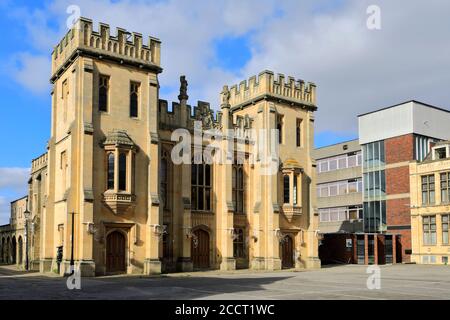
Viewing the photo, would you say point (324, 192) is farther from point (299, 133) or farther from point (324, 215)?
point (299, 133)

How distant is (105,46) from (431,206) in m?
34.7

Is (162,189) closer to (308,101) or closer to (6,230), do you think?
(308,101)

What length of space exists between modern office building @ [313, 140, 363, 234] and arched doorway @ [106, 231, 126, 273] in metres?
41.5

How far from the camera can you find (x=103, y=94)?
3341cm

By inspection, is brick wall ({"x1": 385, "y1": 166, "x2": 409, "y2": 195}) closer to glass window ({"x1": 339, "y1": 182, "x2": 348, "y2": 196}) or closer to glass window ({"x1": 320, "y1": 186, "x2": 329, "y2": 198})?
glass window ({"x1": 339, "y1": 182, "x2": 348, "y2": 196})

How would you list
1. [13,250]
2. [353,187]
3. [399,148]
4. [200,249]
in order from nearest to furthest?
[200,249]
[399,148]
[13,250]
[353,187]

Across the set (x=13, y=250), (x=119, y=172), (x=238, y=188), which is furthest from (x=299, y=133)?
(x=13, y=250)

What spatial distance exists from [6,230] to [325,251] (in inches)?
1438

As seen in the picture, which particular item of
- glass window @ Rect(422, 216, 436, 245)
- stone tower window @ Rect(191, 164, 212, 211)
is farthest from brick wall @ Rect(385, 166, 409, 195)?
stone tower window @ Rect(191, 164, 212, 211)

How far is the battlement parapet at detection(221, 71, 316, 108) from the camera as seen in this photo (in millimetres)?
42500

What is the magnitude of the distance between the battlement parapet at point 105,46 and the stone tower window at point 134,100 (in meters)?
1.46

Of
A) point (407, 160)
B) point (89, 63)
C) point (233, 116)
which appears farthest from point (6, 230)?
point (407, 160)

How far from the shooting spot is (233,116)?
44.3m

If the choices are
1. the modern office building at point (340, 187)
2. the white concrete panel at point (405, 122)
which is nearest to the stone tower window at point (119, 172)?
the white concrete panel at point (405, 122)
